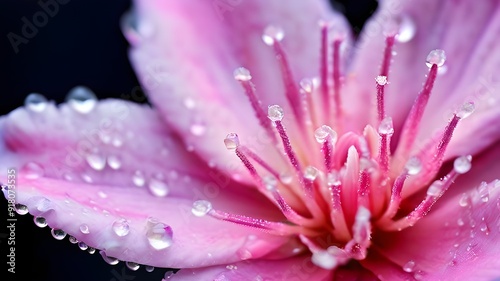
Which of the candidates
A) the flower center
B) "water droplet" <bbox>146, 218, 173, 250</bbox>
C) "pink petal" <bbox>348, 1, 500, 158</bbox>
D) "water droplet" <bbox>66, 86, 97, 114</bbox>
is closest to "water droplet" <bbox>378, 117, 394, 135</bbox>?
the flower center

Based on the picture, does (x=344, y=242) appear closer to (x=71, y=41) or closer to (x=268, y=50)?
(x=268, y=50)

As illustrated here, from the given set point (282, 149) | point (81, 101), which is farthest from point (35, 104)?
point (282, 149)

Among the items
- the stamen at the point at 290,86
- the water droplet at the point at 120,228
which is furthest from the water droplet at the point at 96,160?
the stamen at the point at 290,86

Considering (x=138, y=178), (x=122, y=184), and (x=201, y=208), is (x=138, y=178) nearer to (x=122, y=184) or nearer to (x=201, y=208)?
(x=122, y=184)

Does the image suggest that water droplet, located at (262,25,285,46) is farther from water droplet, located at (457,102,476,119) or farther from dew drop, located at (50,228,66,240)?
dew drop, located at (50,228,66,240)

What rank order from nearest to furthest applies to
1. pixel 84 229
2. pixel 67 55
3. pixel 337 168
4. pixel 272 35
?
pixel 84 229 → pixel 337 168 → pixel 272 35 → pixel 67 55

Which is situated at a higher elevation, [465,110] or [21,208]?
[465,110]

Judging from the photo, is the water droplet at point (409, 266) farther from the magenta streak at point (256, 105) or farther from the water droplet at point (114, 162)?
the water droplet at point (114, 162)

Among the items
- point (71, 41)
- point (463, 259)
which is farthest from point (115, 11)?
point (463, 259)
